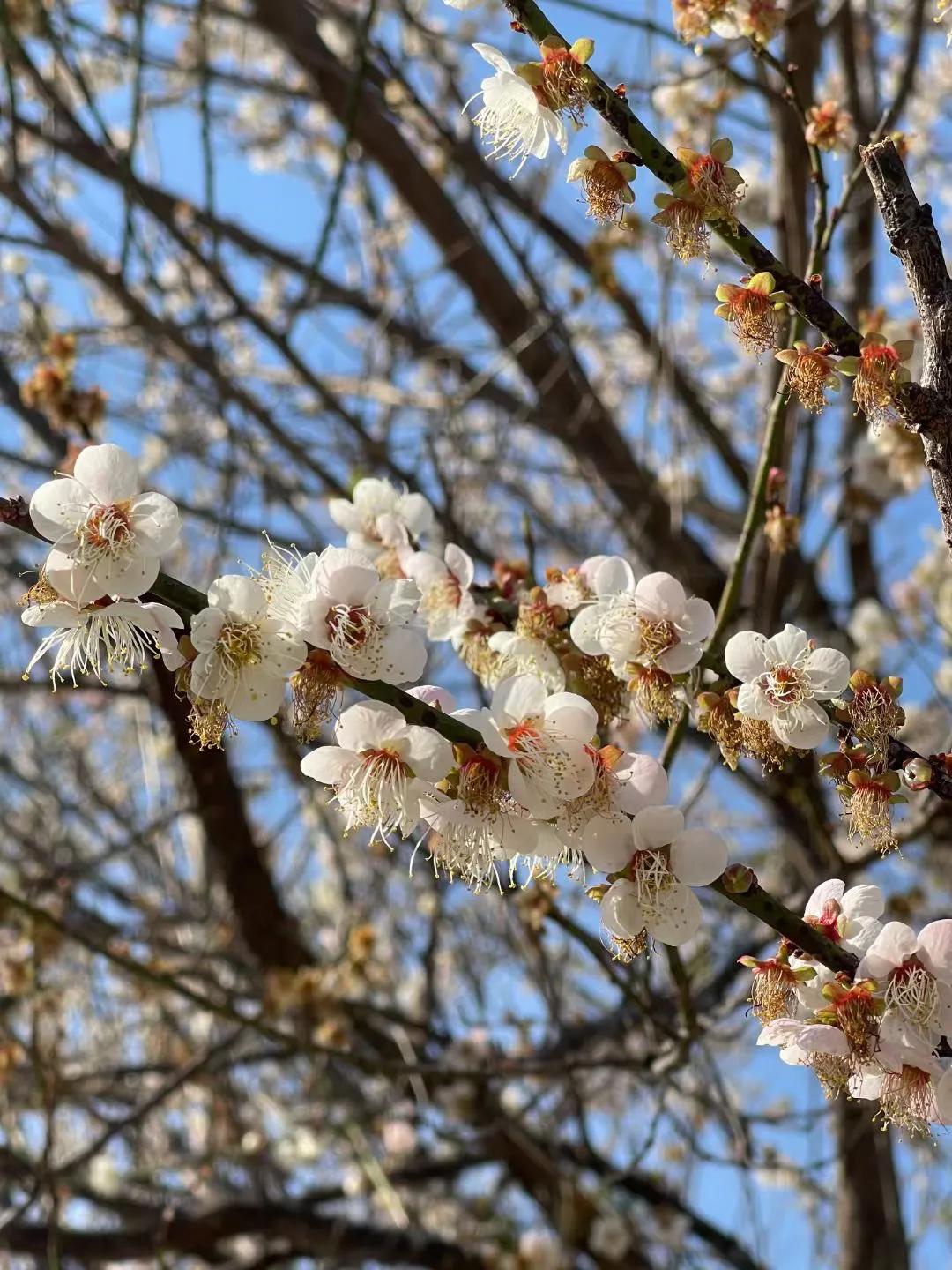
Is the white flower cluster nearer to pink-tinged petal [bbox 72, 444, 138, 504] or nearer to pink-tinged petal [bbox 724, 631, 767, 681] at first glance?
pink-tinged petal [bbox 724, 631, 767, 681]

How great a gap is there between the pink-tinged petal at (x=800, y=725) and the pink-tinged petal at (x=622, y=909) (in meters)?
0.21

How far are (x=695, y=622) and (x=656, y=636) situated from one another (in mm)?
43

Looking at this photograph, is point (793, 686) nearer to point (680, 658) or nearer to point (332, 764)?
point (680, 658)

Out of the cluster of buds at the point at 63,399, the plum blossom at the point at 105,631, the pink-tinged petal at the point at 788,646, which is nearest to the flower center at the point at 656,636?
the pink-tinged petal at the point at 788,646

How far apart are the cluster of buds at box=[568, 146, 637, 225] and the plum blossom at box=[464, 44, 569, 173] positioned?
0.05 meters

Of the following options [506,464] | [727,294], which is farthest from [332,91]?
[727,294]

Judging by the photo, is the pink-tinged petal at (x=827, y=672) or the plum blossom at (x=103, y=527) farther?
the pink-tinged petal at (x=827, y=672)

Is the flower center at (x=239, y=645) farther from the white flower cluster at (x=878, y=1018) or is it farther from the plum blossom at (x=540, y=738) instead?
the white flower cluster at (x=878, y=1018)

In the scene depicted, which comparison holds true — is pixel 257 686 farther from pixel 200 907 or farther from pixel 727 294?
pixel 200 907

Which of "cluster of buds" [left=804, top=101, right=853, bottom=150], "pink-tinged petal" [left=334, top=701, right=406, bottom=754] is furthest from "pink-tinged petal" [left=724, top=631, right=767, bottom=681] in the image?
"cluster of buds" [left=804, top=101, right=853, bottom=150]

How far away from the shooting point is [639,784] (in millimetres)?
1178

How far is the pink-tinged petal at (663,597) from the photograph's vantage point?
4.20ft

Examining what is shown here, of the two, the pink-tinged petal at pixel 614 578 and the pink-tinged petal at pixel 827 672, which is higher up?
the pink-tinged petal at pixel 614 578

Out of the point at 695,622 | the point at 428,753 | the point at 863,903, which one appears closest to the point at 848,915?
the point at 863,903
